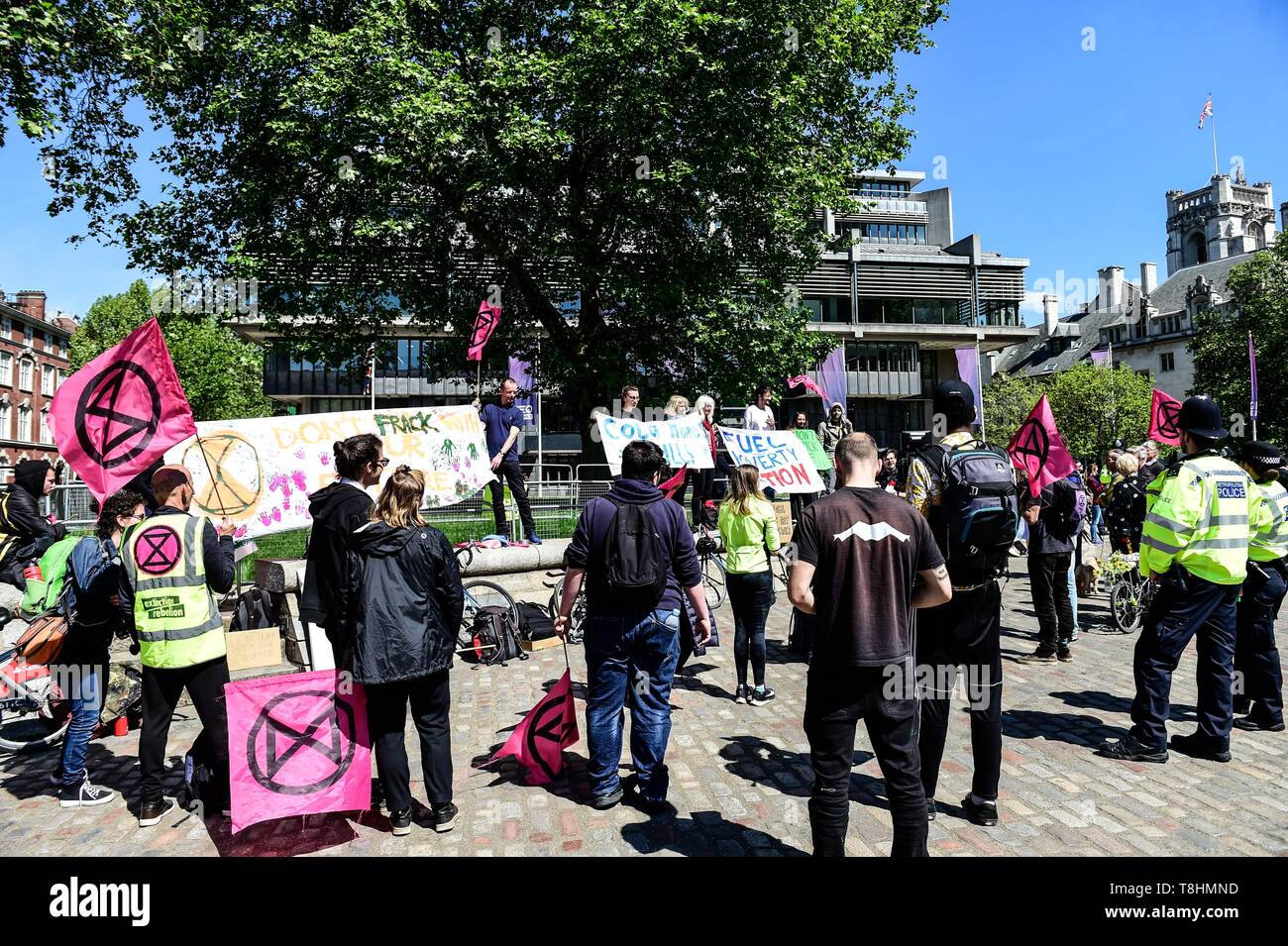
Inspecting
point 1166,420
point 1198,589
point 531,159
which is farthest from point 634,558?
point 531,159

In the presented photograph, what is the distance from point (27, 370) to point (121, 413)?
68.5 m

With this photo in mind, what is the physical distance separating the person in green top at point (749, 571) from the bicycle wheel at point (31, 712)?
5511 millimetres

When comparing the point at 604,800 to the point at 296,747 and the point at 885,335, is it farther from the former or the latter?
the point at 885,335

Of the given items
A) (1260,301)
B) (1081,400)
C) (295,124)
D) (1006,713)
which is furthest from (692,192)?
(1081,400)

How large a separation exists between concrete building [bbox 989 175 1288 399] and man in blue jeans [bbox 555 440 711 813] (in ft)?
249

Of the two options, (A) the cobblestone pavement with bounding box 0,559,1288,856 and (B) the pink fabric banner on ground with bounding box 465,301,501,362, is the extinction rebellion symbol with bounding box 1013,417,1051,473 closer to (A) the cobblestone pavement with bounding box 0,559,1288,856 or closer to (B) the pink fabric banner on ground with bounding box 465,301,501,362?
(A) the cobblestone pavement with bounding box 0,559,1288,856

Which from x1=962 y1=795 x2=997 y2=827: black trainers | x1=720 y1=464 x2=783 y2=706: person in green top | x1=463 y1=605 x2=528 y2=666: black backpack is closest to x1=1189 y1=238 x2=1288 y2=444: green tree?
x1=720 y1=464 x2=783 y2=706: person in green top

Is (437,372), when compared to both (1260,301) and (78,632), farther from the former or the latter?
(1260,301)

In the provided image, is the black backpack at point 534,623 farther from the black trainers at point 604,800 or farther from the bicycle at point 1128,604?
the bicycle at point 1128,604

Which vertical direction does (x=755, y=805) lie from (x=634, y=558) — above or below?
below

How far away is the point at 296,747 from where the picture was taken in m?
4.34

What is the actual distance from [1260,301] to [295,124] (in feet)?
156

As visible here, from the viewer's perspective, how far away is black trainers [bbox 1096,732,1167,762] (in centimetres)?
514

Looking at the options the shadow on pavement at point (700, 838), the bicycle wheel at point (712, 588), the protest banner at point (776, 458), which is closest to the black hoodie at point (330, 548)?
the shadow on pavement at point (700, 838)
